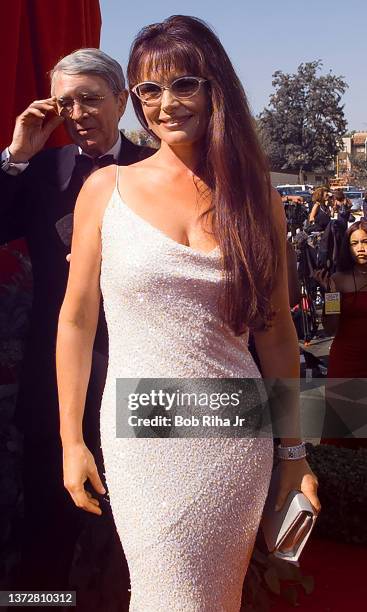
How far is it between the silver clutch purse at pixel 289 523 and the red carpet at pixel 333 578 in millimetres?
1272

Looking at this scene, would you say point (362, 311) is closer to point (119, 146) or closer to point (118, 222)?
point (119, 146)

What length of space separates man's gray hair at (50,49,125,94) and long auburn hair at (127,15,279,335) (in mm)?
396

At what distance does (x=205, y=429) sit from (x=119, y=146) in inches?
32.8

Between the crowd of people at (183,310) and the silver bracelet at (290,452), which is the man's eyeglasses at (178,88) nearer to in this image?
the crowd of people at (183,310)

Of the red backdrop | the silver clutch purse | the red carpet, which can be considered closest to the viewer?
the silver clutch purse

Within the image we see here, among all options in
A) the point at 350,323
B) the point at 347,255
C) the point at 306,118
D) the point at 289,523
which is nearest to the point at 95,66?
the point at 289,523

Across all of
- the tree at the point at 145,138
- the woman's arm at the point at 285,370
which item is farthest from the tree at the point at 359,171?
the woman's arm at the point at 285,370

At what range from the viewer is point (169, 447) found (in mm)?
1335

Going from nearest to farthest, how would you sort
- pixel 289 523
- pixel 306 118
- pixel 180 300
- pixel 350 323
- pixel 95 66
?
pixel 180 300 → pixel 289 523 → pixel 95 66 → pixel 350 323 → pixel 306 118

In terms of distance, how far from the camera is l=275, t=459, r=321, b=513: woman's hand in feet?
4.81

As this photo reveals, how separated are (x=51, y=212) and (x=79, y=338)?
53 cm

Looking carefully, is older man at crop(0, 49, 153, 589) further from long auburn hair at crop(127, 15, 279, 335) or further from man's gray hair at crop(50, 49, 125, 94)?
long auburn hair at crop(127, 15, 279, 335)

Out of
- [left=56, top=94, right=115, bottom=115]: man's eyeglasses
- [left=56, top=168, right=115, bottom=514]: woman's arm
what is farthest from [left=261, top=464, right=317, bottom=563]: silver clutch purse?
[left=56, top=94, right=115, bottom=115]: man's eyeglasses

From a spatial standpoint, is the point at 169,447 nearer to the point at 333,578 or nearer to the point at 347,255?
the point at 333,578
